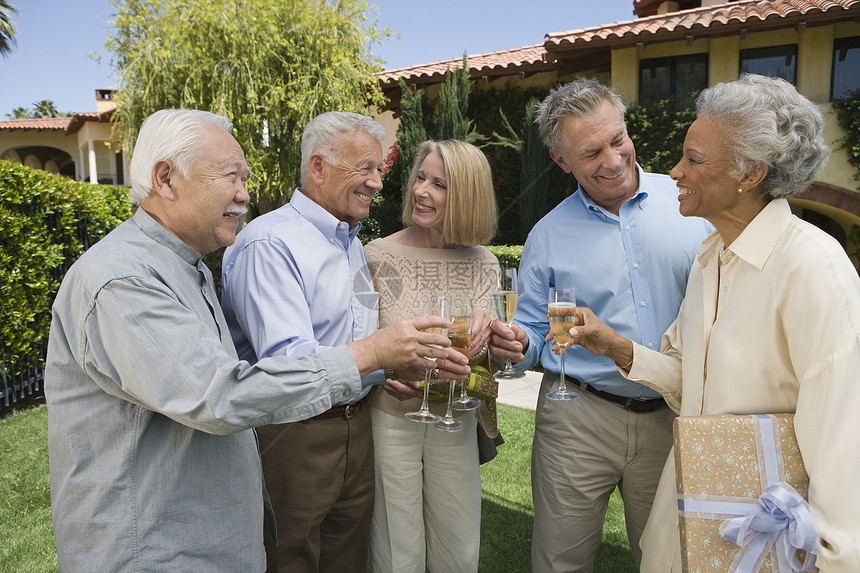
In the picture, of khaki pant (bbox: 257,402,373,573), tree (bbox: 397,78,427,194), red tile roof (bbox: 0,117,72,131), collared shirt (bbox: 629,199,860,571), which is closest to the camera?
collared shirt (bbox: 629,199,860,571)

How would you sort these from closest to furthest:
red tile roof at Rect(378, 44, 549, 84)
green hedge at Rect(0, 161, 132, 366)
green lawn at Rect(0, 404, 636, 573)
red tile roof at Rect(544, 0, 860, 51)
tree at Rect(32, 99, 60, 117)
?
green lawn at Rect(0, 404, 636, 573)
green hedge at Rect(0, 161, 132, 366)
red tile roof at Rect(544, 0, 860, 51)
red tile roof at Rect(378, 44, 549, 84)
tree at Rect(32, 99, 60, 117)

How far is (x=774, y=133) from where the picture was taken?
5.98 ft

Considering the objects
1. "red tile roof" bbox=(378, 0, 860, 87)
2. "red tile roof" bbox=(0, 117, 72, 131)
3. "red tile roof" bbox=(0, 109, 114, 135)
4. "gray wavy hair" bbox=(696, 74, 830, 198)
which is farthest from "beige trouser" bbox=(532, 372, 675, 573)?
"red tile roof" bbox=(0, 117, 72, 131)

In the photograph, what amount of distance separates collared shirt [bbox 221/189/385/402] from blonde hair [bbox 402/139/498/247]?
1.55 ft

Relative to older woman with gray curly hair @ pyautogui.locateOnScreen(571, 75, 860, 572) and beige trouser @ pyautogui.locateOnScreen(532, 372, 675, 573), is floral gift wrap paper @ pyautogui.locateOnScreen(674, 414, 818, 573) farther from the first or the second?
beige trouser @ pyautogui.locateOnScreen(532, 372, 675, 573)

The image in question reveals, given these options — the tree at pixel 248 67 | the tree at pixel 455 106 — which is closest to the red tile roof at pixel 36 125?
the tree at pixel 248 67

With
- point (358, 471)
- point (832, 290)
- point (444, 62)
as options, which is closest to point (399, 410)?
point (358, 471)

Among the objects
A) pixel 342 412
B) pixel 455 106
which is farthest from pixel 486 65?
pixel 342 412

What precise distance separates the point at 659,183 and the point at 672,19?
516 inches

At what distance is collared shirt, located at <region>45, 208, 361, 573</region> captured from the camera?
4.94 feet

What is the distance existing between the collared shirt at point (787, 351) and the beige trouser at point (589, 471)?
492mm

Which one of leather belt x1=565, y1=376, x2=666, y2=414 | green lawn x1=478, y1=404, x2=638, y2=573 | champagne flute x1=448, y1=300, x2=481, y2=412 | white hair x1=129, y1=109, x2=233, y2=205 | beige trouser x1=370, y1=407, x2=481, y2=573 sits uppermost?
white hair x1=129, y1=109, x2=233, y2=205

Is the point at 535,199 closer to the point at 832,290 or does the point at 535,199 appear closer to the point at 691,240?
the point at 691,240

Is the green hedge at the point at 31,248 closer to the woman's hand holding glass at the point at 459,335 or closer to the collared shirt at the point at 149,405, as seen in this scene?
the collared shirt at the point at 149,405
